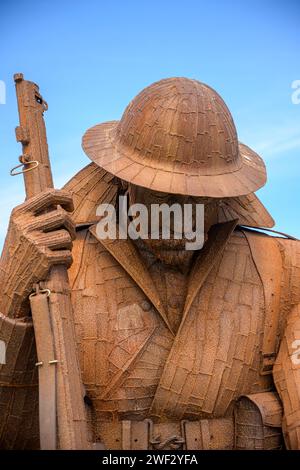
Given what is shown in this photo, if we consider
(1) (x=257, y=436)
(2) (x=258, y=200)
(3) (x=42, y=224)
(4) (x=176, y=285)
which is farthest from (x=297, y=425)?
(3) (x=42, y=224)

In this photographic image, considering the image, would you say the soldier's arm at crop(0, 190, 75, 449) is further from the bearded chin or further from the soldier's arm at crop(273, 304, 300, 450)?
the soldier's arm at crop(273, 304, 300, 450)

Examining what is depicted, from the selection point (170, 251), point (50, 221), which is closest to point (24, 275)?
point (50, 221)

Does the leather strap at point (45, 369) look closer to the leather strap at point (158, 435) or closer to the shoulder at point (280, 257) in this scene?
the leather strap at point (158, 435)

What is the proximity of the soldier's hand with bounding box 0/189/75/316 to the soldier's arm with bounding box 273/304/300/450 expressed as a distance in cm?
158

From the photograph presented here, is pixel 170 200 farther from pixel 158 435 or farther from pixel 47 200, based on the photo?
pixel 158 435

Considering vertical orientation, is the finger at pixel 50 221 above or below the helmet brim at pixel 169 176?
below

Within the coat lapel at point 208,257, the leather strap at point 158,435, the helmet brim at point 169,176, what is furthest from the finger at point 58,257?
the leather strap at point 158,435

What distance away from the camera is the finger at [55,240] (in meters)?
5.73

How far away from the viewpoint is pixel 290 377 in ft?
20.7

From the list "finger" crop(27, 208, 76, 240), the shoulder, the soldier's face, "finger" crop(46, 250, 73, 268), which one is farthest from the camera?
the shoulder

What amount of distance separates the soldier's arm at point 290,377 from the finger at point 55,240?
63.6 inches

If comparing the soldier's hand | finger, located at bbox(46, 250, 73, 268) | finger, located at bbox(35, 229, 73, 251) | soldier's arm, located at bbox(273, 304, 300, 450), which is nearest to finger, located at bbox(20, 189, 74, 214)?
the soldier's hand

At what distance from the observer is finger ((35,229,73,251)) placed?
18.8 feet

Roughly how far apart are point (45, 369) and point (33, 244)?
29.0 inches
